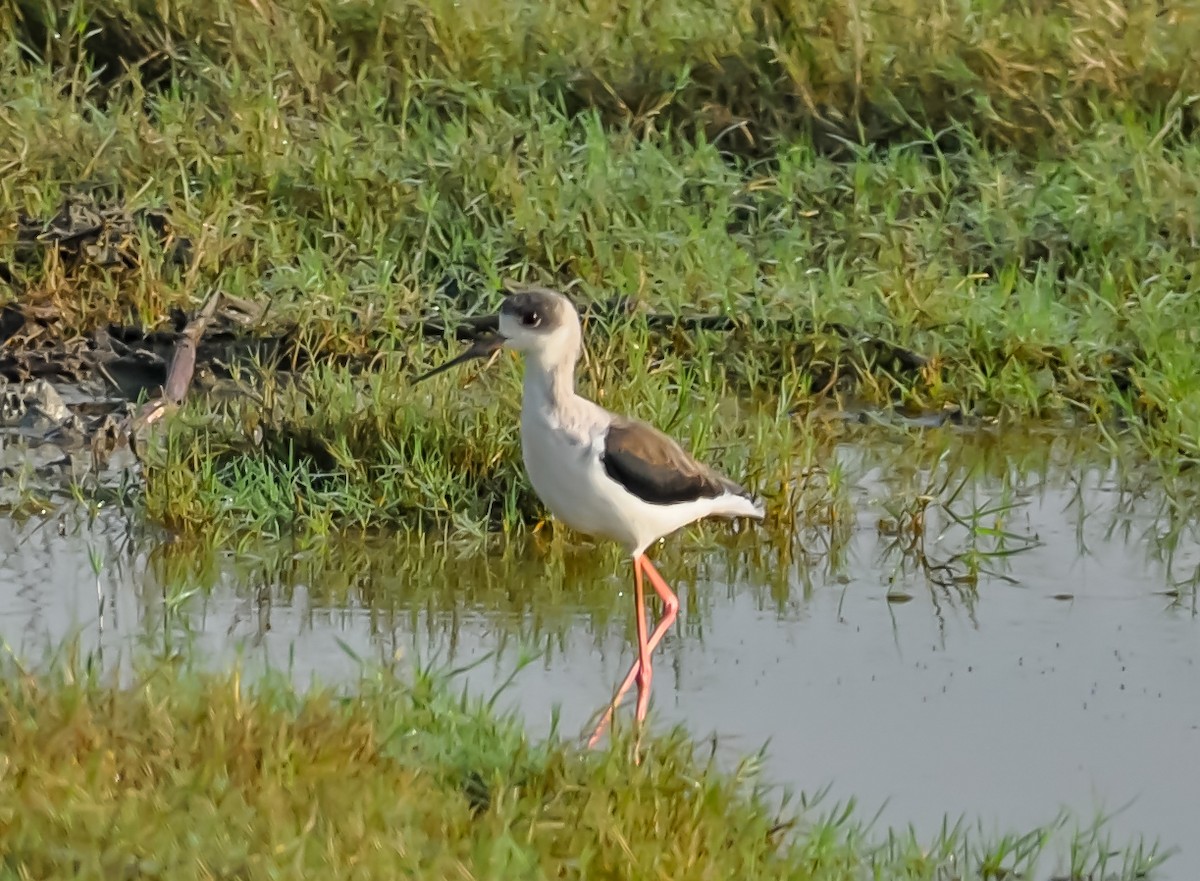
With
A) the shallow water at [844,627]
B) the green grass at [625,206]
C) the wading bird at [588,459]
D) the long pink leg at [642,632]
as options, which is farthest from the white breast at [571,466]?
the green grass at [625,206]

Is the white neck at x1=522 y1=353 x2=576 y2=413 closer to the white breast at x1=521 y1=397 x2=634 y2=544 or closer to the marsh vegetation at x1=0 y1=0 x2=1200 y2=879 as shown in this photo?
the white breast at x1=521 y1=397 x2=634 y2=544

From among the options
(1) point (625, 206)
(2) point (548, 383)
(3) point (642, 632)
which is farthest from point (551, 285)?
(3) point (642, 632)

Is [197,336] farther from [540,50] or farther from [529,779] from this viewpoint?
[529,779]

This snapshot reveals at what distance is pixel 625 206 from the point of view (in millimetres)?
8602

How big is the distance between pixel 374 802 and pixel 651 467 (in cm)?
173

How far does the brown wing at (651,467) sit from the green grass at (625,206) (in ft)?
2.31

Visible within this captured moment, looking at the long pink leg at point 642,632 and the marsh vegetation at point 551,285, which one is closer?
the marsh vegetation at point 551,285

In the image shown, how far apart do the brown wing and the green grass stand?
2.31 feet

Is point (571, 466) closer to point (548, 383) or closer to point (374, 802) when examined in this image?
point (548, 383)

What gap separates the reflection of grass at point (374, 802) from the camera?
12.3 feet

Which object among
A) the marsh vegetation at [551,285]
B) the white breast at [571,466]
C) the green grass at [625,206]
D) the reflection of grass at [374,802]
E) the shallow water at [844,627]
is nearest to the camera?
the reflection of grass at [374,802]

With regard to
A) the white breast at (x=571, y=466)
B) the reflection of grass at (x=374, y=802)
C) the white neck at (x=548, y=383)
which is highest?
the white neck at (x=548, y=383)

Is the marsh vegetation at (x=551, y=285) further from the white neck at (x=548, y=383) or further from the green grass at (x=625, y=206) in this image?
the white neck at (x=548, y=383)

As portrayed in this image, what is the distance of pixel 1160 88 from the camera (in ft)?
30.7
